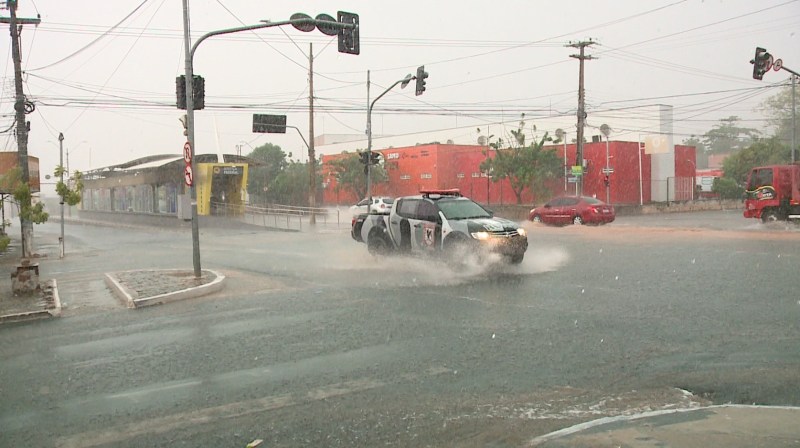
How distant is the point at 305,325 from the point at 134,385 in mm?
3091

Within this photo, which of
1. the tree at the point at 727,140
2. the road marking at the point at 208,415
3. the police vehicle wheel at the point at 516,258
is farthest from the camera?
the tree at the point at 727,140

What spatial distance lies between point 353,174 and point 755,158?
115ft

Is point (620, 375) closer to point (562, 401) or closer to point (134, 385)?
point (562, 401)

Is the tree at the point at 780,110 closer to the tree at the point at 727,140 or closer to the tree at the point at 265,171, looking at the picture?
the tree at the point at 727,140

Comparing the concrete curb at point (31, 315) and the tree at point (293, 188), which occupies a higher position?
the tree at point (293, 188)

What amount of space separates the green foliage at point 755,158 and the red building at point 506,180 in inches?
166

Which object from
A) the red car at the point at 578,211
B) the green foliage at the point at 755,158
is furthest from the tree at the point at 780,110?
the red car at the point at 578,211

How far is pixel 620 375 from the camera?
639 cm

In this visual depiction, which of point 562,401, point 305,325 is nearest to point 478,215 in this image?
point 305,325

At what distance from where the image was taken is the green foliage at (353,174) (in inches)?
2314

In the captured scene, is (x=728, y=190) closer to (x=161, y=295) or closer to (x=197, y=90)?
(x=197, y=90)

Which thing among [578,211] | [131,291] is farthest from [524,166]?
[131,291]

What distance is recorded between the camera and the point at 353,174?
58750 millimetres

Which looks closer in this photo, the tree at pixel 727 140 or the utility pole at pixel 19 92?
the utility pole at pixel 19 92
